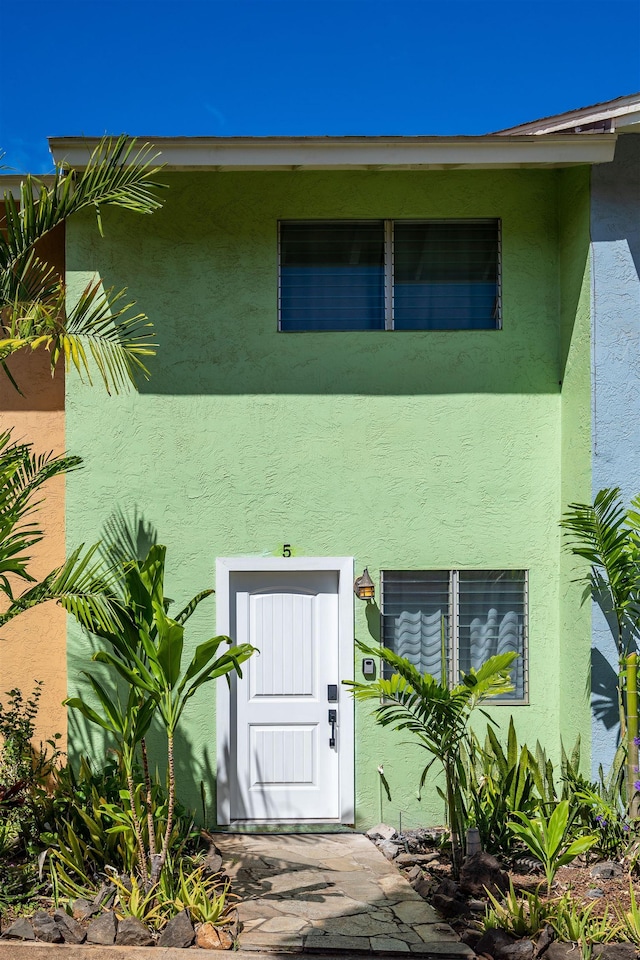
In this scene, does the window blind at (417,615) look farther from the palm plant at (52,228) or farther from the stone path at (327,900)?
the palm plant at (52,228)

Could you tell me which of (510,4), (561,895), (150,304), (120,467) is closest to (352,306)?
(150,304)

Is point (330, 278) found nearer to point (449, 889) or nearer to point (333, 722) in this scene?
point (333, 722)

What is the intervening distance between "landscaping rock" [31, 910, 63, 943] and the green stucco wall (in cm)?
243

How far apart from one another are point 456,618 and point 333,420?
215 cm

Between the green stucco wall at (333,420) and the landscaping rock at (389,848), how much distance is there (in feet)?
1.46

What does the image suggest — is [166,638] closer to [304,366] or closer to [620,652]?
[304,366]

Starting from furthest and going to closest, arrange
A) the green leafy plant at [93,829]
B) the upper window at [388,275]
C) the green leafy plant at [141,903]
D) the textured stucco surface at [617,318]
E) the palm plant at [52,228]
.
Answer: the upper window at [388,275] → the textured stucco surface at [617,318] → the palm plant at [52,228] → the green leafy plant at [93,829] → the green leafy plant at [141,903]

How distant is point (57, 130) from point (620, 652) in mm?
6496

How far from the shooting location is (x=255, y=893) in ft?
19.8

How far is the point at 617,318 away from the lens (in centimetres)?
736

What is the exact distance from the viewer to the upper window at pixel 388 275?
26.2 feet

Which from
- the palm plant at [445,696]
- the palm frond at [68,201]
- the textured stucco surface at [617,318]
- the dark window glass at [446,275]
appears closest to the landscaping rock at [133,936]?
the palm plant at [445,696]

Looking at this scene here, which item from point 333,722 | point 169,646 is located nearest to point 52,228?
point 169,646

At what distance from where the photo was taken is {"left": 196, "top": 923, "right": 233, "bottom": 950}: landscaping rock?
520cm
